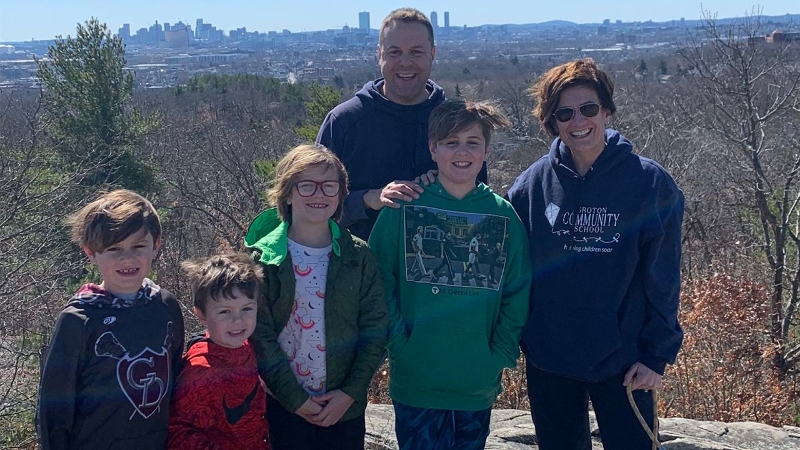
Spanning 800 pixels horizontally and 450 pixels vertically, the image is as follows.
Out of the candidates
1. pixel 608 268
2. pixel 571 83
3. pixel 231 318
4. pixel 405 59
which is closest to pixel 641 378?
pixel 608 268

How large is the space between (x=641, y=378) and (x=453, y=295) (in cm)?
84

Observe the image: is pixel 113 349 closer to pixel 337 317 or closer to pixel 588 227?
pixel 337 317

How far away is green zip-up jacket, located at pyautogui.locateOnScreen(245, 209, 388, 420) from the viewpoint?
116 inches

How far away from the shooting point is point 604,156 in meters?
3.11

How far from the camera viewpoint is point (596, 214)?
3078 mm

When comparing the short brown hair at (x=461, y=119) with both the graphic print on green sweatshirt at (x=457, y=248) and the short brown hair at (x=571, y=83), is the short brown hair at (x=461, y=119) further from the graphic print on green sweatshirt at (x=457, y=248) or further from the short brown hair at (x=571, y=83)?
the graphic print on green sweatshirt at (x=457, y=248)

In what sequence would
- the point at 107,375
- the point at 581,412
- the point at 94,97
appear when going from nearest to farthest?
the point at 107,375
the point at 581,412
the point at 94,97

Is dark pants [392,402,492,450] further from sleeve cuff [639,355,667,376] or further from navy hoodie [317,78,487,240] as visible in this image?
navy hoodie [317,78,487,240]

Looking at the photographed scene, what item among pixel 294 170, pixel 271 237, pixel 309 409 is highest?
pixel 294 170

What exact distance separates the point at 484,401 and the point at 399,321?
0.50 metres

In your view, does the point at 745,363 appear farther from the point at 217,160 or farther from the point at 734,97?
the point at 217,160

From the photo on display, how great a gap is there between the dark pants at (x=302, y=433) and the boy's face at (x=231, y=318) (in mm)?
383

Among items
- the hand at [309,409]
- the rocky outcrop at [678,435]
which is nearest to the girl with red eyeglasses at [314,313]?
the hand at [309,409]

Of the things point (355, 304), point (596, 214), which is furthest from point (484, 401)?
point (596, 214)
